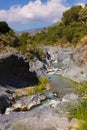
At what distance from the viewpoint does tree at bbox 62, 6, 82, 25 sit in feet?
394

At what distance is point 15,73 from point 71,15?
66.8 meters

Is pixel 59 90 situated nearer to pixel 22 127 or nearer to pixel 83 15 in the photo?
pixel 22 127

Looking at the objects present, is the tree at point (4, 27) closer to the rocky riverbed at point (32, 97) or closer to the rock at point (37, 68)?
the rocky riverbed at point (32, 97)

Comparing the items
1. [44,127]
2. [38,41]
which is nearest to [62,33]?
[38,41]

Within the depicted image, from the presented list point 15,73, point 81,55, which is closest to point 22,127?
point 15,73

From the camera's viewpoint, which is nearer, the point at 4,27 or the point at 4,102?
the point at 4,102

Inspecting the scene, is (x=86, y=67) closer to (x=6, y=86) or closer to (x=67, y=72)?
(x=67, y=72)

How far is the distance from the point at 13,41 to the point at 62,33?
45.1 meters

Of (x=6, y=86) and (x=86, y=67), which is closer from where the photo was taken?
(x=6, y=86)

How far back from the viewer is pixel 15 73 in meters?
57.7

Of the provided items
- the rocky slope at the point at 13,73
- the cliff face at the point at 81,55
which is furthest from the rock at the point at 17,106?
the cliff face at the point at 81,55

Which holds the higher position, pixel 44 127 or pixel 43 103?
pixel 44 127

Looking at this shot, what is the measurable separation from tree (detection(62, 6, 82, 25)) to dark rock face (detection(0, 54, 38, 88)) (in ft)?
201

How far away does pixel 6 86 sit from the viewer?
168ft
